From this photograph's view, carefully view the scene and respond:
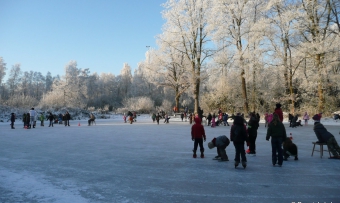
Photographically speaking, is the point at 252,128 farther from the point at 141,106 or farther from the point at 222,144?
the point at 141,106

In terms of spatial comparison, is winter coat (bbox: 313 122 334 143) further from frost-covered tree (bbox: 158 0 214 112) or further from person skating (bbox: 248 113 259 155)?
frost-covered tree (bbox: 158 0 214 112)

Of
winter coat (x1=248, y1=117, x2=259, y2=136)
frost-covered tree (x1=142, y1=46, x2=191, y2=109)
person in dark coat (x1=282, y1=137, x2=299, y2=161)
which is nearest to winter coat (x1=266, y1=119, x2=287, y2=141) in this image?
person in dark coat (x1=282, y1=137, x2=299, y2=161)

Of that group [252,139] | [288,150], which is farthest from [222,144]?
[288,150]

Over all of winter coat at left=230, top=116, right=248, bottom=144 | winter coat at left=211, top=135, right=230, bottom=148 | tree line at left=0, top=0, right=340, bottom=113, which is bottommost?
winter coat at left=211, top=135, right=230, bottom=148

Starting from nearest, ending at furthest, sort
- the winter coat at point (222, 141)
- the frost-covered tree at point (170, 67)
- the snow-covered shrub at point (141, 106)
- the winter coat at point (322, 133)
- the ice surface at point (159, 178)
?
1. the ice surface at point (159, 178)
2. the winter coat at point (222, 141)
3. the winter coat at point (322, 133)
4. the frost-covered tree at point (170, 67)
5. the snow-covered shrub at point (141, 106)

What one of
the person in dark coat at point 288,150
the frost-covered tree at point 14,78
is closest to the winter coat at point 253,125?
the person in dark coat at point 288,150

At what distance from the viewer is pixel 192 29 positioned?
30844 millimetres

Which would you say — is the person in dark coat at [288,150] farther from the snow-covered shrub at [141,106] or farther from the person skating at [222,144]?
the snow-covered shrub at [141,106]

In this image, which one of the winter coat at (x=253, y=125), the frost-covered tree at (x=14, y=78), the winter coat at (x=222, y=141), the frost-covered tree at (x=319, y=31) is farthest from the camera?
the frost-covered tree at (x=14, y=78)

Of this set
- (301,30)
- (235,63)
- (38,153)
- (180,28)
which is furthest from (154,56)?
(38,153)

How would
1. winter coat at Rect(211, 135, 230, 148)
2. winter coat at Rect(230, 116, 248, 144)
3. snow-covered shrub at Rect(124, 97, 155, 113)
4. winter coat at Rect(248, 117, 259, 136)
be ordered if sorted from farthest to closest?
snow-covered shrub at Rect(124, 97, 155, 113) < winter coat at Rect(248, 117, 259, 136) < winter coat at Rect(211, 135, 230, 148) < winter coat at Rect(230, 116, 248, 144)

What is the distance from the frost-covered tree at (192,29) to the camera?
3059 centimetres

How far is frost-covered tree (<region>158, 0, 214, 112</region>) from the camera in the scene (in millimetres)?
30594

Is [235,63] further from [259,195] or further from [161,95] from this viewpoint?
[161,95]
